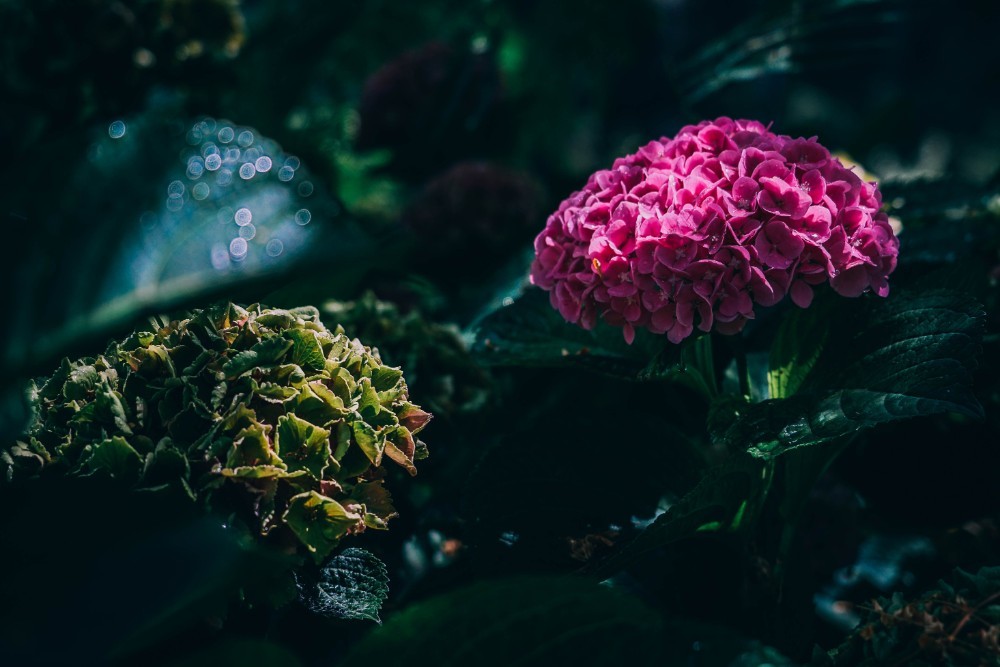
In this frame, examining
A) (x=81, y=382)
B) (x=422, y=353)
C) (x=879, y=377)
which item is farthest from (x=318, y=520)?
(x=879, y=377)

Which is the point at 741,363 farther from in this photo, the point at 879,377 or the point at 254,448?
the point at 254,448

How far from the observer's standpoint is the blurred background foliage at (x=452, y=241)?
2.07 feet

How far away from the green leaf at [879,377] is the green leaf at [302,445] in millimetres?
428

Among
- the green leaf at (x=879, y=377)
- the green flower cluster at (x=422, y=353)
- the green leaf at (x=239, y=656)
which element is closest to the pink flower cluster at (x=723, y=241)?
the green leaf at (x=879, y=377)

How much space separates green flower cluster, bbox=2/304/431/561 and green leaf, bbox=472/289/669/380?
0.20m

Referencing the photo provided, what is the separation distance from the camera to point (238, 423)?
78 centimetres

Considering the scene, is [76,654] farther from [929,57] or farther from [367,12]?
[929,57]

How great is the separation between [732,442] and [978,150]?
13.1ft

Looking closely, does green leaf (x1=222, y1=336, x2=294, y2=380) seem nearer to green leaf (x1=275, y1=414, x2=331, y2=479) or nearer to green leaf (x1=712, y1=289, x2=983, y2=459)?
green leaf (x1=275, y1=414, x2=331, y2=479)

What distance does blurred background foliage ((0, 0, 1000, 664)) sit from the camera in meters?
0.63

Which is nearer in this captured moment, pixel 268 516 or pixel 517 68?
pixel 268 516

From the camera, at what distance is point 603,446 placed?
0.97m

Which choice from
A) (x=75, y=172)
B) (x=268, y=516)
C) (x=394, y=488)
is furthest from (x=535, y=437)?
(x=75, y=172)

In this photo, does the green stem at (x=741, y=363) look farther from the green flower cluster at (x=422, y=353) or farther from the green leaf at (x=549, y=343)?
the green flower cluster at (x=422, y=353)
